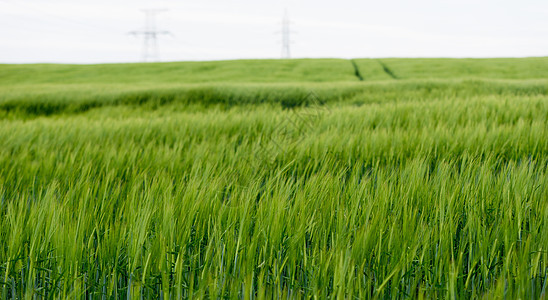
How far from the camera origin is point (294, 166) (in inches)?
62.6

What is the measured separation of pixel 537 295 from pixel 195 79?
17.4 meters

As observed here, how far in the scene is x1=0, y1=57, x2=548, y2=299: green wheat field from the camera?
74 cm

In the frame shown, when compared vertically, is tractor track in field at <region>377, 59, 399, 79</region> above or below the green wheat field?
above

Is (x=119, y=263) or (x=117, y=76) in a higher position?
(x=117, y=76)

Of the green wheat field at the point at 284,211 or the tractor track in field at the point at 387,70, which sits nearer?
the green wheat field at the point at 284,211

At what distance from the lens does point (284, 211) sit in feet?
2.81

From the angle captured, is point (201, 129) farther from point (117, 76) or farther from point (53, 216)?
point (117, 76)

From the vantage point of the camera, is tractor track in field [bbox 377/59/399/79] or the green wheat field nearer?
the green wheat field

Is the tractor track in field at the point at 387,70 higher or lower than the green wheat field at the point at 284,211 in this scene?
higher

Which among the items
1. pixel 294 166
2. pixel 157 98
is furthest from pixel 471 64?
pixel 294 166

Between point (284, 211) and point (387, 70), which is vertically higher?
point (387, 70)

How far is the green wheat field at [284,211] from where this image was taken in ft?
2.44

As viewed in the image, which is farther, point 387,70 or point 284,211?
point 387,70

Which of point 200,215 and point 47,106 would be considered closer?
point 200,215
